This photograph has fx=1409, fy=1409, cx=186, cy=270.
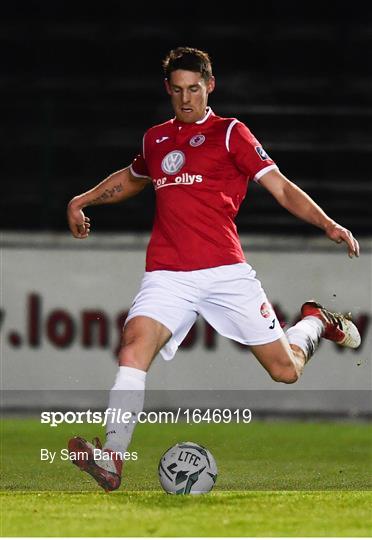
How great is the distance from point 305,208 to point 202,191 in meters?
0.48

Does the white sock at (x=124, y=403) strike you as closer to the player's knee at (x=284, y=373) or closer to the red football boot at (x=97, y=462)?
the red football boot at (x=97, y=462)

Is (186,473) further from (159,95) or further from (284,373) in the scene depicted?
(159,95)

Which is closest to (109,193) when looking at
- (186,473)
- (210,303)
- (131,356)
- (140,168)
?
(140,168)

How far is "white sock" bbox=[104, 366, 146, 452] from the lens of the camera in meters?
6.18

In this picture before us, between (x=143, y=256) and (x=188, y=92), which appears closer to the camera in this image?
(x=188, y=92)

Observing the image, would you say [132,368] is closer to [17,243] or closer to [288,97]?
[17,243]

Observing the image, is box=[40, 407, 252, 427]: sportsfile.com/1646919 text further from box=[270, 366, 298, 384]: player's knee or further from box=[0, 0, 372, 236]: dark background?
box=[270, 366, 298, 384]: player's knee

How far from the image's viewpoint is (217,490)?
6633 mm

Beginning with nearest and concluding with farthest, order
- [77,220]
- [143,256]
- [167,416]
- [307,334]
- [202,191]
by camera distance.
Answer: [202,191]
[77,220]
[307,334]
[167,416]
[143,256]

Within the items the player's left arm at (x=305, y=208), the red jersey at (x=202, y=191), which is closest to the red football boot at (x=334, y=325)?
the red jersey at (x=202, y=191)

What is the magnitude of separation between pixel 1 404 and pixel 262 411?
2001 mm

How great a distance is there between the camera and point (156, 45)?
568 inches

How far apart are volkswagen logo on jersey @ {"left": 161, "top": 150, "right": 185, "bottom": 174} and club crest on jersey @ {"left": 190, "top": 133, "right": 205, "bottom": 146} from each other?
8 centimetres

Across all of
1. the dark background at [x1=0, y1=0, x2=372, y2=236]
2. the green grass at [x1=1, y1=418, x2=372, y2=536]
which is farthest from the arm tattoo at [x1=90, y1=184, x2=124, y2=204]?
the dark background at [x1=0, y1=0, x2=372, y2=236]
